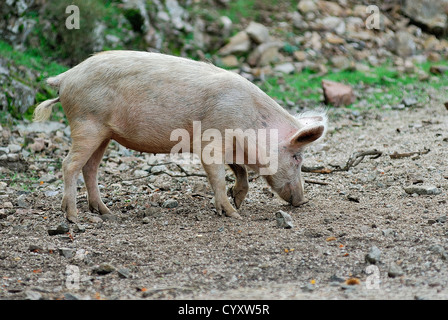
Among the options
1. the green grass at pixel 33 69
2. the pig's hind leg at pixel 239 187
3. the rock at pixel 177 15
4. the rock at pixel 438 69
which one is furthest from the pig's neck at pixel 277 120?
the rock at pixel 177 15

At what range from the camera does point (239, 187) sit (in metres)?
5.51

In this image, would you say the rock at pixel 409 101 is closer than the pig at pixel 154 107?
No

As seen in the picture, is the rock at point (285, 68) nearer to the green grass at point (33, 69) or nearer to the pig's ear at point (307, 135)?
Answer: the green grass at point (33, 69)

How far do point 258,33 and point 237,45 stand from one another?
0.51 meters

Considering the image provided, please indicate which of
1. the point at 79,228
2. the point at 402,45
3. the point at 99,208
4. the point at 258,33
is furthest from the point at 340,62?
the point at 79,228

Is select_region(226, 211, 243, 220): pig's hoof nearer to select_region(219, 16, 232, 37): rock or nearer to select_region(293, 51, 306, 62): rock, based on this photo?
select_region(293, 51, 306, 62): rock

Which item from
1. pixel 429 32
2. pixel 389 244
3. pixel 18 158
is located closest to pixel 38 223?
pixel 18 158

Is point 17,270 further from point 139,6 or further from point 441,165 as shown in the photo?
point 139,6

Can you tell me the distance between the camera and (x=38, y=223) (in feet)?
16.6

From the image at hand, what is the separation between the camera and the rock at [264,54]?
11.7 m

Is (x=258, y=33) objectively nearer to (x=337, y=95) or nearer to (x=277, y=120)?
(x=337, y=95)

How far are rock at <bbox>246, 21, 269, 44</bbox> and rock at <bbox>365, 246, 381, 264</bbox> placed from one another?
870 cm

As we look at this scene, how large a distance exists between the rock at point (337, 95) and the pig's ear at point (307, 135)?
4.61 meters
